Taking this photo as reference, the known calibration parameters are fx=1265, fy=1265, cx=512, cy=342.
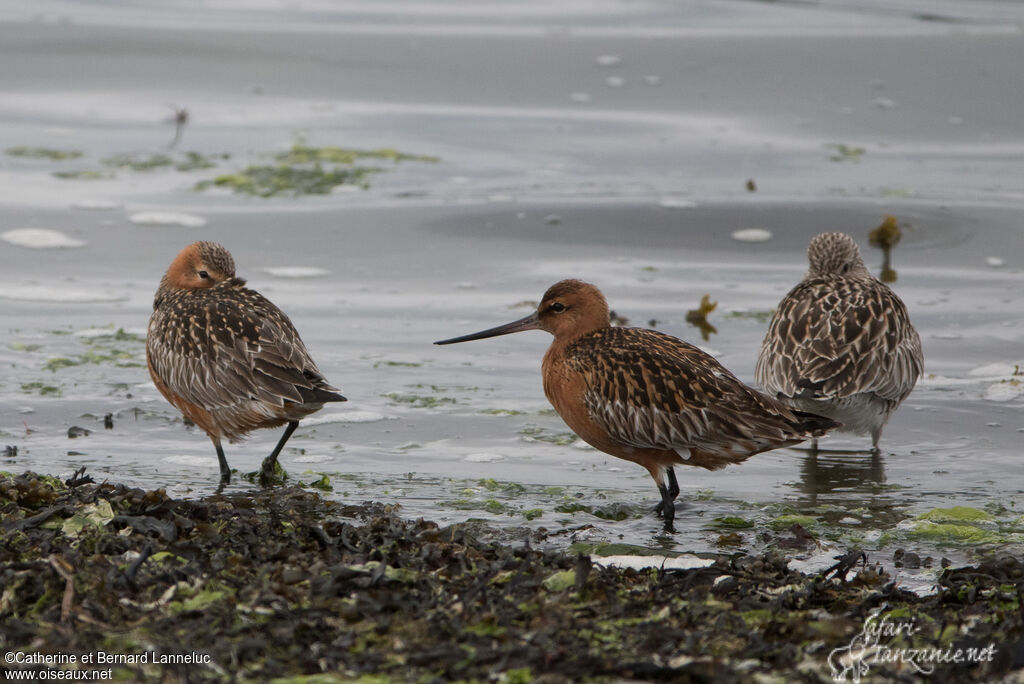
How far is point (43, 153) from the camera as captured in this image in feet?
39.7

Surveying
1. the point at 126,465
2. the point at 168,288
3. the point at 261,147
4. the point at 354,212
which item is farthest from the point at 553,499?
the point at 261,147


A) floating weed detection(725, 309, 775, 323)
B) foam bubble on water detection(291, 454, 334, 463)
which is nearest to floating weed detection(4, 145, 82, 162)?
floating weed detection(725, 309, 775, 323)

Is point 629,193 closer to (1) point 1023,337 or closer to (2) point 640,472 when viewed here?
(1) point 1023,337

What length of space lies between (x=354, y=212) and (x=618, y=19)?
23.9ft

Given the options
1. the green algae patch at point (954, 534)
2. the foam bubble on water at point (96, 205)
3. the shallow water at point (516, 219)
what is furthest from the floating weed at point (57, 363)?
the green algae patch at point (954, 534)

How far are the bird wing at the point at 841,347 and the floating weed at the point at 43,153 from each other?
787 cm

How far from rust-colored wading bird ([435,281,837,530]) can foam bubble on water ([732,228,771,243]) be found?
502 centimetres

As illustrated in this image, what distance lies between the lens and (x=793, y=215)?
1087 cm

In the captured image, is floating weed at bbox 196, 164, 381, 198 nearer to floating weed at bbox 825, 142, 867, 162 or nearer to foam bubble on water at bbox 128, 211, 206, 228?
foam bubble on water at bbox 128, 211, 206, 228

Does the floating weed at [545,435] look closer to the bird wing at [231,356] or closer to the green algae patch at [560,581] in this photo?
the bird wing at [231,356]

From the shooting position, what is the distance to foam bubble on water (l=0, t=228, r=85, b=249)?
9.84 metres

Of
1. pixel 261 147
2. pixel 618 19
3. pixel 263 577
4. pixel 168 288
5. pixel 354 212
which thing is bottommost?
pixel 263 577

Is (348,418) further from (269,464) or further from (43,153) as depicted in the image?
(43,153)

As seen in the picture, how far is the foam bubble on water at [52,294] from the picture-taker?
341 inches
